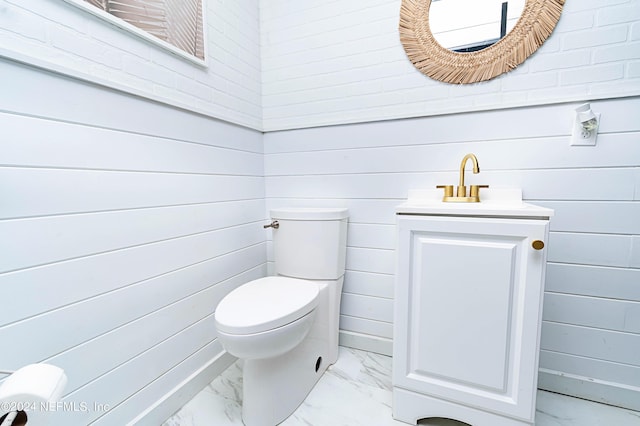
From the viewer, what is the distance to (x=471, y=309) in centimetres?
92

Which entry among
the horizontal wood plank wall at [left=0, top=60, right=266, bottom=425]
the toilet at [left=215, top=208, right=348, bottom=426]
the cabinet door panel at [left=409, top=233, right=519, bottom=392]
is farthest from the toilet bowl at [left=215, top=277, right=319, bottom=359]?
the cabinet door panel at [left=409, top=233, right=519, bottom=392]

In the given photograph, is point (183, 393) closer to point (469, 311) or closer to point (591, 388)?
point (469, 311)

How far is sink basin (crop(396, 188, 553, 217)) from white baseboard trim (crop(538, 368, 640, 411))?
773mm

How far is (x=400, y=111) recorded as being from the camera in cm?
134

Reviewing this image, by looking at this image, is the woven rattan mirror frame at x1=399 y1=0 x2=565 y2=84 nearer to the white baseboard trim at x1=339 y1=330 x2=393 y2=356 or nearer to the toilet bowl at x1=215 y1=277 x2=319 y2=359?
the toilet bowl at x1=215 y1=277 x2=319 y2=359

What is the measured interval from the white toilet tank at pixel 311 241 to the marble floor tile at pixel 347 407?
49cm

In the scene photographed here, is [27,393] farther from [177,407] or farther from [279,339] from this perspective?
[177,407]

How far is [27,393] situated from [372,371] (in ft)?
4.08

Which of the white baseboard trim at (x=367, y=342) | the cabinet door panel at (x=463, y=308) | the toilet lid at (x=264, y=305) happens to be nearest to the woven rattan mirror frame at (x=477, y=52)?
the cabinet door panel at (x=463, y=308)

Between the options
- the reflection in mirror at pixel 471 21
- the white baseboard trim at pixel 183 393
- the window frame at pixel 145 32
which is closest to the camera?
the window frame at pixel 145 32

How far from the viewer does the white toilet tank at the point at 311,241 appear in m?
1.31

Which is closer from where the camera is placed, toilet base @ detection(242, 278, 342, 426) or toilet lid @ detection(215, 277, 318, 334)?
toilet lid @ detection(215, 277, 318, 334)

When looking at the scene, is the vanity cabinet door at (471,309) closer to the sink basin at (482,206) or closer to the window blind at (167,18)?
the sink basin at (482,206)

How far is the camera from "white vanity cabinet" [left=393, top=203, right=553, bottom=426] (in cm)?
86
